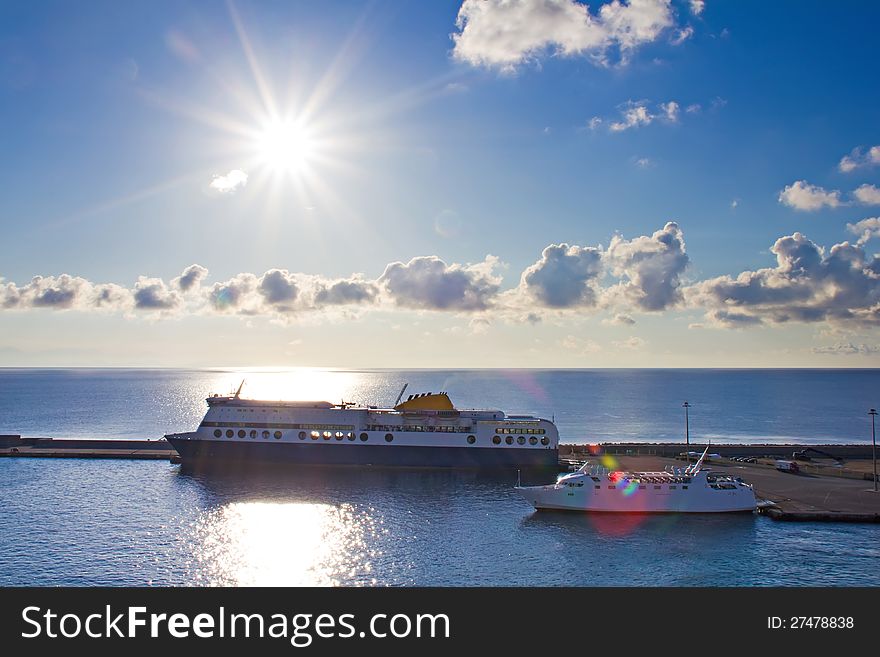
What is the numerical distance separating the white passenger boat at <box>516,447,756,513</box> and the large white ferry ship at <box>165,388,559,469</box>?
19.6 metres

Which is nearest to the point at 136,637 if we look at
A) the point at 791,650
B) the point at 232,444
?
the point at 791,650

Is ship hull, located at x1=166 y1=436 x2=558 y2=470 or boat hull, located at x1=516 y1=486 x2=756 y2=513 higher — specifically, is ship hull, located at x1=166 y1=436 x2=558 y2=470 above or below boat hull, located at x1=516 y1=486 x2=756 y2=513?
above

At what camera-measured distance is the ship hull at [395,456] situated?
73.6m

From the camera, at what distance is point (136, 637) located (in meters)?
26.1

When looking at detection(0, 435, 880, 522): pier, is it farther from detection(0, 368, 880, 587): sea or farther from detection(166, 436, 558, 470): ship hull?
detection(166, 436, 558, 470): ship hull

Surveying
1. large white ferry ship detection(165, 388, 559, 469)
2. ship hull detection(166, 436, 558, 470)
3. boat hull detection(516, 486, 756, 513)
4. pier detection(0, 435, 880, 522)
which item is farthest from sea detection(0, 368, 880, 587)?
pier detection(0, 435, 880, 522)

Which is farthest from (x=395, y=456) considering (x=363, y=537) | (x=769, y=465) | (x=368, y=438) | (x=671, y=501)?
(x=769, y=465)

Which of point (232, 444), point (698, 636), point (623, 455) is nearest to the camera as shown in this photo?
point (698, 636)

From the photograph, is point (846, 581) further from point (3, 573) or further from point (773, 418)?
point (773, 418)

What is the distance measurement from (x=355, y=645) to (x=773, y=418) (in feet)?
563

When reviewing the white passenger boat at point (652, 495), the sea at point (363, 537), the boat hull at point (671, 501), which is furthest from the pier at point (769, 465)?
the sea at point (363, 537)

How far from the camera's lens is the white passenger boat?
53531 mm

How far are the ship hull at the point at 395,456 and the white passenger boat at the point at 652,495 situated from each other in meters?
19.6

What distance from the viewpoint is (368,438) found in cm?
7400
